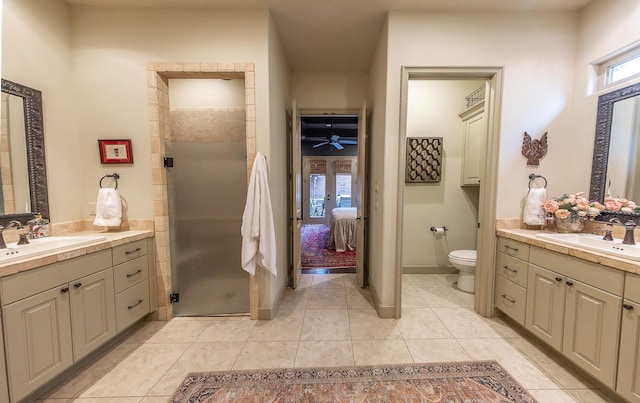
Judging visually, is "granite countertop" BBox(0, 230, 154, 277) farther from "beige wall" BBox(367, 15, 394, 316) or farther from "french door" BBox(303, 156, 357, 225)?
"french door" BBox(303, 156, 357, 225)

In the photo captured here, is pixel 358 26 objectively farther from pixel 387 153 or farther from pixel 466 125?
pixel 466 125

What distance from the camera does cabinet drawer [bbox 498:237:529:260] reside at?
191 centimetres

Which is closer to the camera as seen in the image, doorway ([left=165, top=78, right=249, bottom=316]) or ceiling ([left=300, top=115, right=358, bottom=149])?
doorway ([left=165, top=78, right=249, bottom=316])

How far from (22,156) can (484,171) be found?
3.79 metres

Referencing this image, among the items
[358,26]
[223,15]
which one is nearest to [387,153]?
[358,26]

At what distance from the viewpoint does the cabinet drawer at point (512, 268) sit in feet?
6.31

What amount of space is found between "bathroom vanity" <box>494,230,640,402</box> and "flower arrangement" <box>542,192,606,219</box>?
0.28 m

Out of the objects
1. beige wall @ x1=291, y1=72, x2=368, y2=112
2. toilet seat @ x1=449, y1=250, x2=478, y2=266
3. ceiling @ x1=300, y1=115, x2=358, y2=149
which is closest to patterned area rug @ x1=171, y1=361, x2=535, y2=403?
toilet seat @ x1=449, y1=250, x2=478, y2=266

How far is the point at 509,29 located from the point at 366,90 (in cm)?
149

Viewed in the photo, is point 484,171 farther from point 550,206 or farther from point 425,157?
point 425,157

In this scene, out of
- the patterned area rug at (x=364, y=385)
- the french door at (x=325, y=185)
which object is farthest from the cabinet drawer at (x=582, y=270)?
the french door at (x=325, y=185)

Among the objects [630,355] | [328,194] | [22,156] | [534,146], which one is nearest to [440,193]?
[534,146]

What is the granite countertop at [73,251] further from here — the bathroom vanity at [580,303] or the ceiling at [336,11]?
the bathroom vanity at [580,303]

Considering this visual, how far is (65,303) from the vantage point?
1451mm
